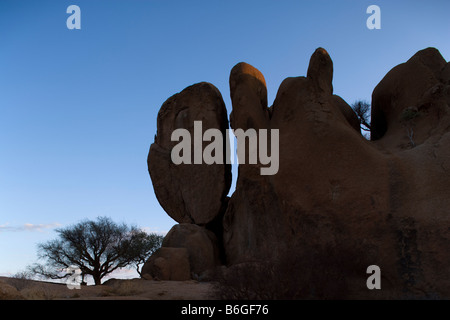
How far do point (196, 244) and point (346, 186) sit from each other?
7.80m

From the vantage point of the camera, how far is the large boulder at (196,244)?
1623cm

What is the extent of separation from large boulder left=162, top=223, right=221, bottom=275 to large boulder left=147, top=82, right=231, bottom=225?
1.67 meters

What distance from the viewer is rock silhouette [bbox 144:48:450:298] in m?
9.74

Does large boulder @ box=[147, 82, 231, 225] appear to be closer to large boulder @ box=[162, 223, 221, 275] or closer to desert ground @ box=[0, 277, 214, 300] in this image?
large boulder @ box=[162, 223, 221, 275]

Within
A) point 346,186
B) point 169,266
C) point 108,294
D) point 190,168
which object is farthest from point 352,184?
point 190,168

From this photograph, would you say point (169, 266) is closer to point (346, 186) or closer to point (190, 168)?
point (190, 168)

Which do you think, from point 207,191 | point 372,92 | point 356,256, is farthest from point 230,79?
point 356,256

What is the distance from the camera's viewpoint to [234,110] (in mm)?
15602

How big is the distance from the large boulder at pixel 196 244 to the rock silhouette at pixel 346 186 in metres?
0.10

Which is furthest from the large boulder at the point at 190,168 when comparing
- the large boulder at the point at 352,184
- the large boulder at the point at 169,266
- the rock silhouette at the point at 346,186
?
the large boulder at the point at 169,266
